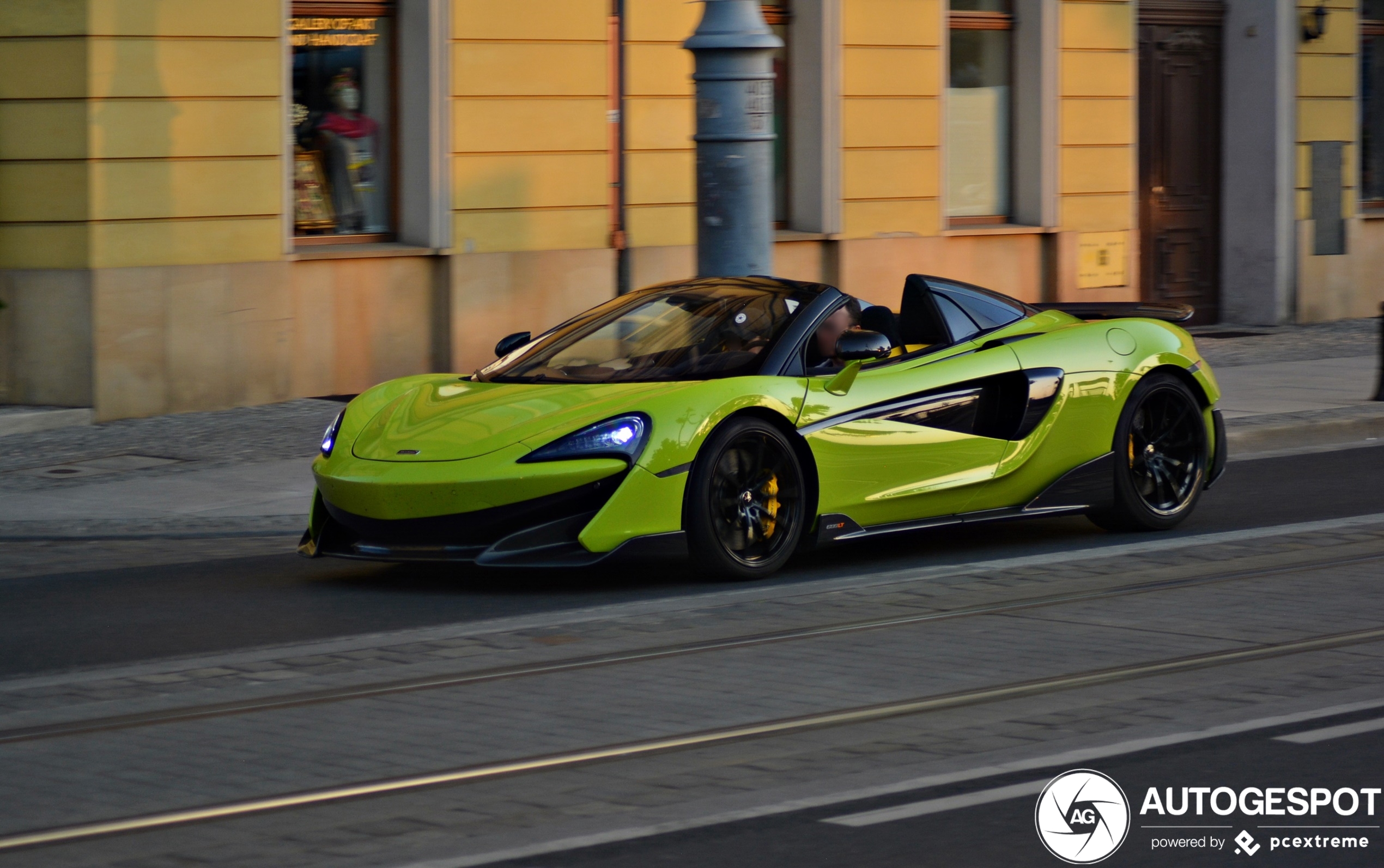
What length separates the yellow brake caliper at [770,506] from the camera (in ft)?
26.8

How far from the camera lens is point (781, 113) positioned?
1803 centimetres

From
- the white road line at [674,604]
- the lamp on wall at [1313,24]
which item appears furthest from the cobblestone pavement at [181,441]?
the lamp on wall at [1313,24]

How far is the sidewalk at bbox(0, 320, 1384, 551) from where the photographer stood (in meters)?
10.2

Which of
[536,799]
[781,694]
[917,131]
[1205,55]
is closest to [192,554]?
[781,694]

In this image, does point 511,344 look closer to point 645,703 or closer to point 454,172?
point 645,703

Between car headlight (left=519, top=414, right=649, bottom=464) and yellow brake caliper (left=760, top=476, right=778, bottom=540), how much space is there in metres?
0.65

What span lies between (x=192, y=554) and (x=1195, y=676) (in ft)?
16.2

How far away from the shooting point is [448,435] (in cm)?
800

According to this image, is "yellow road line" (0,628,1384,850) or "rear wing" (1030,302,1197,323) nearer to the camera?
"yellow road line" (0,628,1384,850)

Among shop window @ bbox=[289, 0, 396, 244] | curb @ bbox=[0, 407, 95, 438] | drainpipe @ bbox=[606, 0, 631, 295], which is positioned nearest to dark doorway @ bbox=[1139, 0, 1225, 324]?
drainpipe @ bbox=[606, 0, 631, 295]

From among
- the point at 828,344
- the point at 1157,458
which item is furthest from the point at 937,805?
the point at 1157,458

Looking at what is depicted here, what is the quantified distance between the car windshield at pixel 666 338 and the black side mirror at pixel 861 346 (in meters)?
0.31

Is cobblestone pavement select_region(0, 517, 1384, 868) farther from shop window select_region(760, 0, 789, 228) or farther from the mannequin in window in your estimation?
shop window select_region(760, 0, 789, 228)

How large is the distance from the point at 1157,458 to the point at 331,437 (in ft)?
12.4
